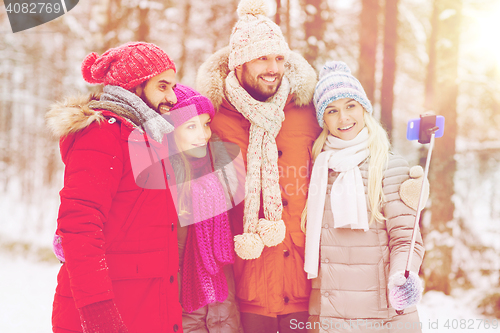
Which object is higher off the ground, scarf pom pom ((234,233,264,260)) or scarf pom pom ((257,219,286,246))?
scarf pom pom ((257,219,286,246))

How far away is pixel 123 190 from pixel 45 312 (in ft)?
10.7

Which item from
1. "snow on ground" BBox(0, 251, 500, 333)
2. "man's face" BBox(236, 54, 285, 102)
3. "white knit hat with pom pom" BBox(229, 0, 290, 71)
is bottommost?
"snow on ground" BBox(0, 251, 500, 333)

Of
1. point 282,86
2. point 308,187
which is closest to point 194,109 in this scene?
point 282,86

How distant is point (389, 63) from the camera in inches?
149

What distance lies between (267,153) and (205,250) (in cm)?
76

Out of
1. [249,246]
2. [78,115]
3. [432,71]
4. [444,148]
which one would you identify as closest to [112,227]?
[78,115]

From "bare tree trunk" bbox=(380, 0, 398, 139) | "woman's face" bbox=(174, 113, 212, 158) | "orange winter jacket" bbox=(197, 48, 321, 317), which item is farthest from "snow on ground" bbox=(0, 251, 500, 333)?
"woman's face" bbox=(174, 113, 212, 158)

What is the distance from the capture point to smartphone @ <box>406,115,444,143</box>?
196 cm

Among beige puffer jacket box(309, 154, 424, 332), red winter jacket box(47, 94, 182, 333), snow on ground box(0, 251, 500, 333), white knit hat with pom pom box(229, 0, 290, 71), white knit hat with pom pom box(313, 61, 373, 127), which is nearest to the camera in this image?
red winter jacket box(47, 94, 182, 333)

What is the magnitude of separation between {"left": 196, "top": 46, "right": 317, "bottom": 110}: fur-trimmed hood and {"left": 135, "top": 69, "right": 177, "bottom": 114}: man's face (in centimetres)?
46

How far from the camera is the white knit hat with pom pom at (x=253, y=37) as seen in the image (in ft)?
7.79

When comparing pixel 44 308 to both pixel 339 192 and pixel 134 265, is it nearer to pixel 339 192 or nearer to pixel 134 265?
pixel 134 265

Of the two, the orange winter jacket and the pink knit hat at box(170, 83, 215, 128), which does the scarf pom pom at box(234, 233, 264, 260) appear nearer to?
the orange winter jacket

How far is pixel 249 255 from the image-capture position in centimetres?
214
